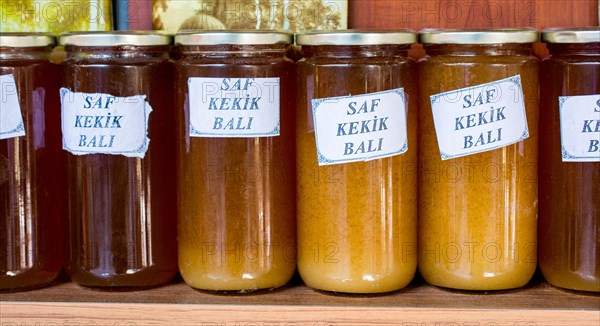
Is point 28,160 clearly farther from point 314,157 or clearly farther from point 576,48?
point 576,48

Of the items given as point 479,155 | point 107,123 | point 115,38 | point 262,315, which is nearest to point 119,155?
point 107,123

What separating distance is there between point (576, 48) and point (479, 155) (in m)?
0.18

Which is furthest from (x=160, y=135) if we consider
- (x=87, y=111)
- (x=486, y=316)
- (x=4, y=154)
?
(x=486, y=316)

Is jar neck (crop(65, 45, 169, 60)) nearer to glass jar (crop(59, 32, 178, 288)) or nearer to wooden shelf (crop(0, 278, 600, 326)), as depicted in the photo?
glass jar (crop(59, 32, 178, 288))

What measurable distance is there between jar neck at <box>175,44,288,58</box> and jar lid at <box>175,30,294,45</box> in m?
0.01

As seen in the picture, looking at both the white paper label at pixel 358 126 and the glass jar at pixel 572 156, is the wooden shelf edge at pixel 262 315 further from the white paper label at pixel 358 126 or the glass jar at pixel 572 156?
the white paper label at pixel 358 126

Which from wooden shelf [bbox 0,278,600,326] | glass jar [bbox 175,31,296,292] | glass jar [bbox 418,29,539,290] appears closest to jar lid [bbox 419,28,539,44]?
glass jar [bbox 418,29,539,290]

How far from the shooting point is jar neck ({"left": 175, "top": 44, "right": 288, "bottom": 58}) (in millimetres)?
996

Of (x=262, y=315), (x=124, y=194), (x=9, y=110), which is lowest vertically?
(x=262, y=315)

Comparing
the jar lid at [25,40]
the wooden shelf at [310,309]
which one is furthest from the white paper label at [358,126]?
the jar lid at [25,40]

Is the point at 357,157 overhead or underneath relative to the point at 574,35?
underneath

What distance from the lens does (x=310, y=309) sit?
968mm

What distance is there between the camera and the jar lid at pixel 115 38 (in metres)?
1.00

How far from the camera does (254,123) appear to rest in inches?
39.2
